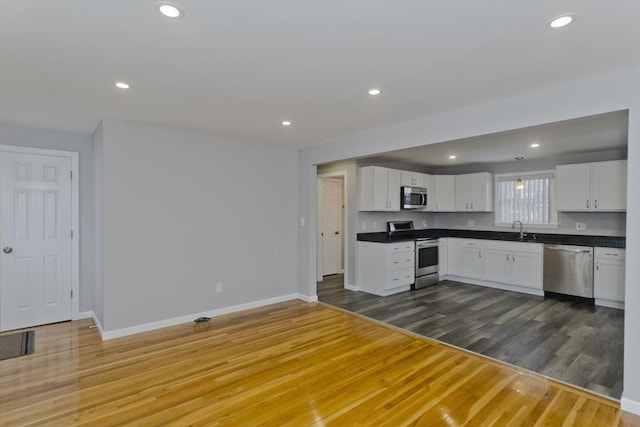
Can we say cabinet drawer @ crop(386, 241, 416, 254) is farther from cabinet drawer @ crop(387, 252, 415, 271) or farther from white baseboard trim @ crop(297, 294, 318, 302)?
white baseboard trim @ crop(297, 294, 318, 302)

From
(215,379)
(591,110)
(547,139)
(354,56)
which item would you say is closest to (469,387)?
(215,379)

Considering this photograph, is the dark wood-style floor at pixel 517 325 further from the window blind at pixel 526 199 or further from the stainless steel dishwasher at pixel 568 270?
the window blind at pixel 526 199

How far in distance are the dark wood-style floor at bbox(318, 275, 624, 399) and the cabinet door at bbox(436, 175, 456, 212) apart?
5.72 feet

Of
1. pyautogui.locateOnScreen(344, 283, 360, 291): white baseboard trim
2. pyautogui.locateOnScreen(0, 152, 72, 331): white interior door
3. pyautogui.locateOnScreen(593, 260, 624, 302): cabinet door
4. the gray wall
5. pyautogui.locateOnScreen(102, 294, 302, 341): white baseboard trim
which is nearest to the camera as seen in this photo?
pyautogui.locateOnScreen(102, 294, 302, 341): white baseboard trim

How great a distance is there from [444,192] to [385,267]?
8.38ft

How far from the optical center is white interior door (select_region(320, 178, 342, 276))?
22.9 feet

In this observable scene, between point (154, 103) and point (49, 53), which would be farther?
point (154, 103)

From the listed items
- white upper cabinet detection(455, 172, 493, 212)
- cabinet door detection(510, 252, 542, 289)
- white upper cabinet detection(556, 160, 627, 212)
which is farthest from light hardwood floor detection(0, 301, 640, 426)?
white upper cabinet detection(455, 172, 493, 212)

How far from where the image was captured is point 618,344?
3496mm

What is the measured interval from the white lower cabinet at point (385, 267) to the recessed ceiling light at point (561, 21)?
12.9 ft

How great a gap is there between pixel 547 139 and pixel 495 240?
2.22 m

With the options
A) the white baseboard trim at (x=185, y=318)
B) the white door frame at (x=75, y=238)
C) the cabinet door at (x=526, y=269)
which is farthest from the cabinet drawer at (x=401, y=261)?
the white door frame at (x=75, y=238)

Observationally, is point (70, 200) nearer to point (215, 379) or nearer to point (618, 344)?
point (215, 379)

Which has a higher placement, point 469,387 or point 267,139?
point 267,139
